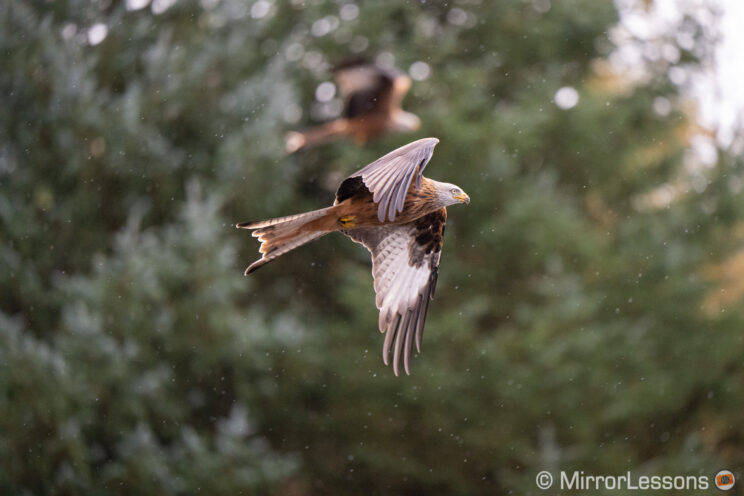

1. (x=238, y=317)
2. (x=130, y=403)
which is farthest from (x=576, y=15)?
(x=130, y=403)

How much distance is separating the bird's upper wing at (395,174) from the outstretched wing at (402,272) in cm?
123

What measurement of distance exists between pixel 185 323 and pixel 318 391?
7.00 feet

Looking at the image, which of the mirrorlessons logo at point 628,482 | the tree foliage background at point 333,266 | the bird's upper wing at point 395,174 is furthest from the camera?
the mirrorlessons logo at point 628,482

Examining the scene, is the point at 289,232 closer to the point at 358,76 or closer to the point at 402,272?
the point at 402,272

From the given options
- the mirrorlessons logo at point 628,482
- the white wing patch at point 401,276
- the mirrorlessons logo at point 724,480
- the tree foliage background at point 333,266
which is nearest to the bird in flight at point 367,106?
the tree foliage background at point 333,266

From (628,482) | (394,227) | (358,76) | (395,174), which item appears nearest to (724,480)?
(628,482)

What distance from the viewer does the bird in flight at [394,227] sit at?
2.96m

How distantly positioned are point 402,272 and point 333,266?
23.5 ft

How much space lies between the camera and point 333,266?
11578mm

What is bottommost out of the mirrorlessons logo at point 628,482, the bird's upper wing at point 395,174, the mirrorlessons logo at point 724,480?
the mirrorlessons logo at point 724,480

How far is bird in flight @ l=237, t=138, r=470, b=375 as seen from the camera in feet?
9.70

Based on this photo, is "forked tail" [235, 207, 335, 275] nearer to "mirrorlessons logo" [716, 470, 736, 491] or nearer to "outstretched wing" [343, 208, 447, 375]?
"outstretched wing" [343, 208, 447, 375]

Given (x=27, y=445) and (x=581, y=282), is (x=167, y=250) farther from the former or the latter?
(x=581, y=282)

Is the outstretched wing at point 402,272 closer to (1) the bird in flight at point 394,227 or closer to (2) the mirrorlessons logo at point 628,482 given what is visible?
(1) the bird in flight at point 394,227
